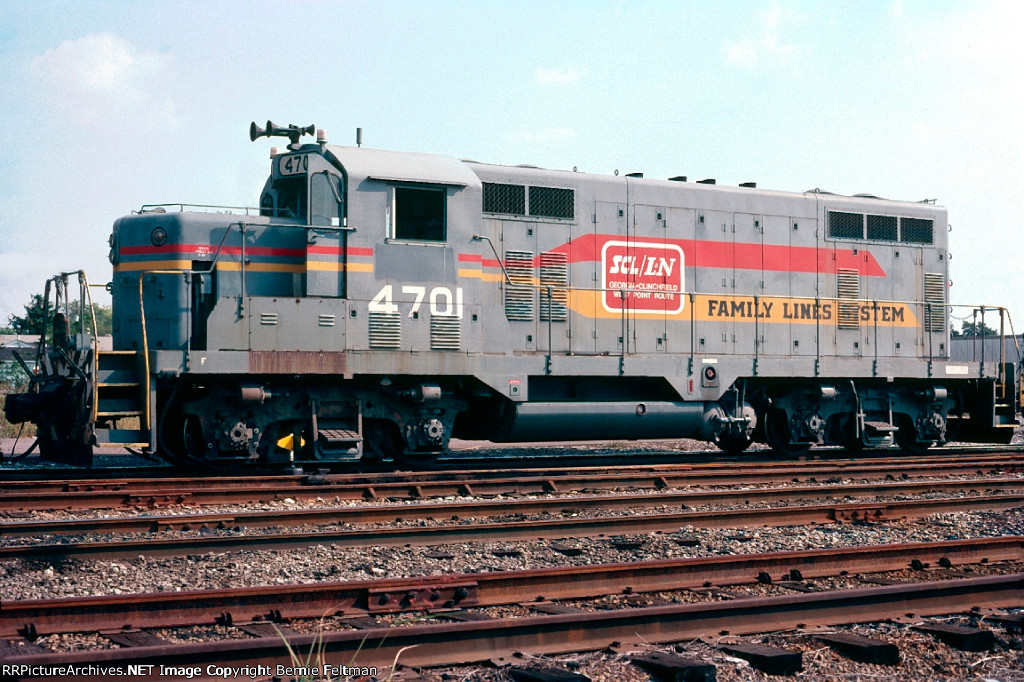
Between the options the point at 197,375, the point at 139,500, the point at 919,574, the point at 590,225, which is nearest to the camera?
the point at 919,574

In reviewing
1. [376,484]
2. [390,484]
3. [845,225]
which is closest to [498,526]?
[390,484]

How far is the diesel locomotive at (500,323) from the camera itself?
11422 millimetres

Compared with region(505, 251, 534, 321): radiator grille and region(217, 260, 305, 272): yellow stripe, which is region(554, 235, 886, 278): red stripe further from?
Answer: region(217, 260, 305, 272): yellow stripe

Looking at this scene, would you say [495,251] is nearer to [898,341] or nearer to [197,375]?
[197,375]

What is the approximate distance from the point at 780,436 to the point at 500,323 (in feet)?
17.5

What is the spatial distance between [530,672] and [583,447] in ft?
43.1

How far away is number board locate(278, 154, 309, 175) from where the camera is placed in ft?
38.6

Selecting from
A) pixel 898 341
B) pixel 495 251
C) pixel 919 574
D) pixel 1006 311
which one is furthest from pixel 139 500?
pixel 1006 311

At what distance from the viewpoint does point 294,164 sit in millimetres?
11891

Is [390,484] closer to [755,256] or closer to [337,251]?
[337,251]

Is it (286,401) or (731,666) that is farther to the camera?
(286,401)

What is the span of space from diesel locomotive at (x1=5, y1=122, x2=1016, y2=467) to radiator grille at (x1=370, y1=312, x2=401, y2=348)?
0.02 metres

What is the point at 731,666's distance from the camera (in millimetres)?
4891

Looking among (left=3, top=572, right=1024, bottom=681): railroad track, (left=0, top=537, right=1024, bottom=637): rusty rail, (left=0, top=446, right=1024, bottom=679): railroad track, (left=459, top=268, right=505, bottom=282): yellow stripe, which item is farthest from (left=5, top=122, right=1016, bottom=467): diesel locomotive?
(left=3, top=572, right=1024, bottom=681): railroad track
